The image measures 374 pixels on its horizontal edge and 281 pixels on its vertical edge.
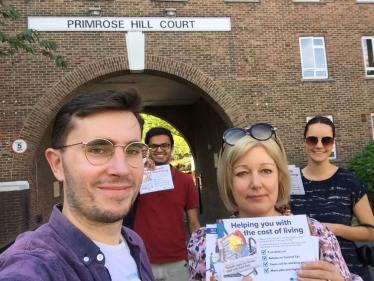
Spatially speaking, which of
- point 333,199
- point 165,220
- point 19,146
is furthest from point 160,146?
point 19,146

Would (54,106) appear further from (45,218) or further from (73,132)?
(73,132)

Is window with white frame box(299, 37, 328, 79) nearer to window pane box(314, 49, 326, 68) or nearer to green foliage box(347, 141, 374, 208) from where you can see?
window pane box(314, 49, 326, 68)

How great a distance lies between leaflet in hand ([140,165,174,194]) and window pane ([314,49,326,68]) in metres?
10.1

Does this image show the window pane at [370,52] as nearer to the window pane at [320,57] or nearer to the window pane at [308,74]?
the window pane at [320,57]

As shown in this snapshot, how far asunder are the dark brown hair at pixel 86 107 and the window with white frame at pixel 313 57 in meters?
11.3

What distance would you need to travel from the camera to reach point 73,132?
4.83 ft

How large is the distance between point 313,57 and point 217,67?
361cm

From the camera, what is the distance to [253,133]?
2.00 meters

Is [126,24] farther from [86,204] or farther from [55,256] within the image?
[55,256]

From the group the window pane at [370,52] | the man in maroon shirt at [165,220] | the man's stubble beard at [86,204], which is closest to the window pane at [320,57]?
the window pane at [370,52]

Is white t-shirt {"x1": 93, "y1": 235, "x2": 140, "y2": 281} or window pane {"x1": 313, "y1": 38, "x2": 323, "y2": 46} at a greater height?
window pane {"x1": 313, "y1": 38, "x2": 323, "y2": 46}

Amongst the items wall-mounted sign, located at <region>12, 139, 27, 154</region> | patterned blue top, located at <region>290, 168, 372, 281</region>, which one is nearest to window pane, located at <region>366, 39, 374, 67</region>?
patterned blue top, located at <region>290, 168, 372, 281</region>

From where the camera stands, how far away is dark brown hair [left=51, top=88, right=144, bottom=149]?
1.47 meters

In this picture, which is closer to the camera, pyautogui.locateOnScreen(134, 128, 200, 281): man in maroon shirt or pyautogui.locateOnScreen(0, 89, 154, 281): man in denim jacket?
pyautogui.locateOnScreen(0, 89, 154, 281): man in denim jacket
